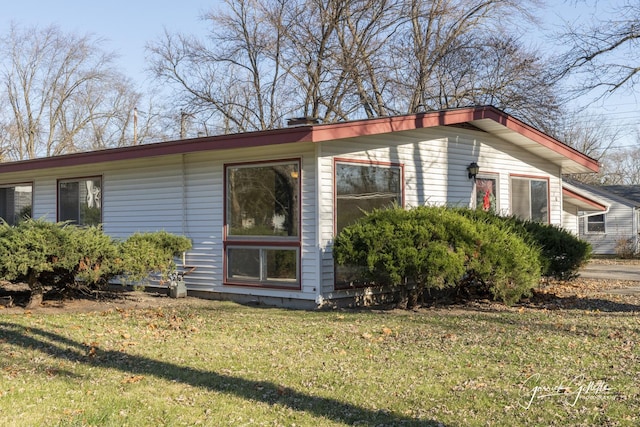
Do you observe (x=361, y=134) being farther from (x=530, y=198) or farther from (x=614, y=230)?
(x=614, y=230)

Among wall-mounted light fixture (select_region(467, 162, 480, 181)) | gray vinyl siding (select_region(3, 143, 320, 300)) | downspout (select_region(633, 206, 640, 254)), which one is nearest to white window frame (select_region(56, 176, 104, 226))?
gray vinyl siding (select_region(3, 143, 320, 300))

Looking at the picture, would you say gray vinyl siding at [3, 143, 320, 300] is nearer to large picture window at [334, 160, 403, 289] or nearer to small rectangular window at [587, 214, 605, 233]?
large picture window at [334, 160, 403, 289]

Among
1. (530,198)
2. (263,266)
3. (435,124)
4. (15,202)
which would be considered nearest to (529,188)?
(530,198)

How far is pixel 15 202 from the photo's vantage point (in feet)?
50.8

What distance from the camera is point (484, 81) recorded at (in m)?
25.1

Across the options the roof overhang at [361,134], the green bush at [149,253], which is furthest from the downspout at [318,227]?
the green bush at [149,253]

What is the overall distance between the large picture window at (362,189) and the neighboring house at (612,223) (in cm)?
1908

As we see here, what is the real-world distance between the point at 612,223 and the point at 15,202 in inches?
975

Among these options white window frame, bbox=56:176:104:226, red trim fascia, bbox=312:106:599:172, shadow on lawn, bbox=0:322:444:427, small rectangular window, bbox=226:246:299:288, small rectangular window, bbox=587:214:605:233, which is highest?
red trim fascia, bbox=312:106:599:172

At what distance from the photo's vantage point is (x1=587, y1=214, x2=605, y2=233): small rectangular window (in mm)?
29141

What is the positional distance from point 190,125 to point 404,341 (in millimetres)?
26980

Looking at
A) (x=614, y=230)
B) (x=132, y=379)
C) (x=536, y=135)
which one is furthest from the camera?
(x=614, y=230)

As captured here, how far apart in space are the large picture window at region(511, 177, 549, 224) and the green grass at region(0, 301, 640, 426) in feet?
18.0

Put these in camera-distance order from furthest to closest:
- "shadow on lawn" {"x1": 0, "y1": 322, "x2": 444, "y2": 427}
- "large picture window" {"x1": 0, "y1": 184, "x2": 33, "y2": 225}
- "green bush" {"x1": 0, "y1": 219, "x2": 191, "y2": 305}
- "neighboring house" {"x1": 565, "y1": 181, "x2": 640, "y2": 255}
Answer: "neighboring house" {"x1": 565, "y1": 181, "x2": 640, "y2": 255} < "large picture window" {"x1": 0, "y1": 184, "x2": 33, "y2": 225} < "green bush" {"x1": 0, "y1": 219, "x2": 191, "y2": 305} < "shadow on lawn" {"x1": 0, "y1": 322, "x2": 444, "y2": 427}
